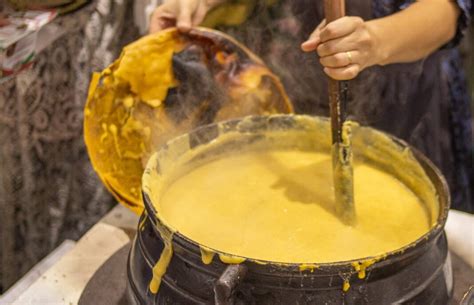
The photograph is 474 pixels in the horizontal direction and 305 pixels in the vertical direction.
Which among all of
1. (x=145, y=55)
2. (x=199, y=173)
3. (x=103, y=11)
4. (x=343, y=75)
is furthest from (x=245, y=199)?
(x=103, y=11)

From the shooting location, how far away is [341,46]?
48.0 inches

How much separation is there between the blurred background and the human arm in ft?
2.62

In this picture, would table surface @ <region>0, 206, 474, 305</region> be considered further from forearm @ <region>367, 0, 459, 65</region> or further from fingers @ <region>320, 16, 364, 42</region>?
A: fingers @ <region>320, 16, 364, 42</region>

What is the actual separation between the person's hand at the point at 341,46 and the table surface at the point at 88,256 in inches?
22.3

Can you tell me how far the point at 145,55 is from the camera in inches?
61.2

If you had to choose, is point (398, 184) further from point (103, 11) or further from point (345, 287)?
point (103, 11)

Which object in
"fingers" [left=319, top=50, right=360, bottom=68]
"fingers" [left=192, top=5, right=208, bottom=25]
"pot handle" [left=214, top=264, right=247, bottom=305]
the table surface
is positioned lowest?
the table surface

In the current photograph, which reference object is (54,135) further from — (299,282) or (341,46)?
(299,282)

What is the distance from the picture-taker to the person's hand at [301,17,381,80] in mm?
1193

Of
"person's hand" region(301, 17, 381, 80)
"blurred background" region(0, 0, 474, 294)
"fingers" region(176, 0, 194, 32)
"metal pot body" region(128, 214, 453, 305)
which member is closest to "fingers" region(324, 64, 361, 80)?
"person's hand" region(301, 17, 381, 80)

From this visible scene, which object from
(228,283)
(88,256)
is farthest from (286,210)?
(88,256)

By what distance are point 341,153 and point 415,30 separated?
49cm

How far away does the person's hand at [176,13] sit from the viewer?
5.50ft

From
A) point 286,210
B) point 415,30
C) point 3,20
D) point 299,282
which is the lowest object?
point 286,210
